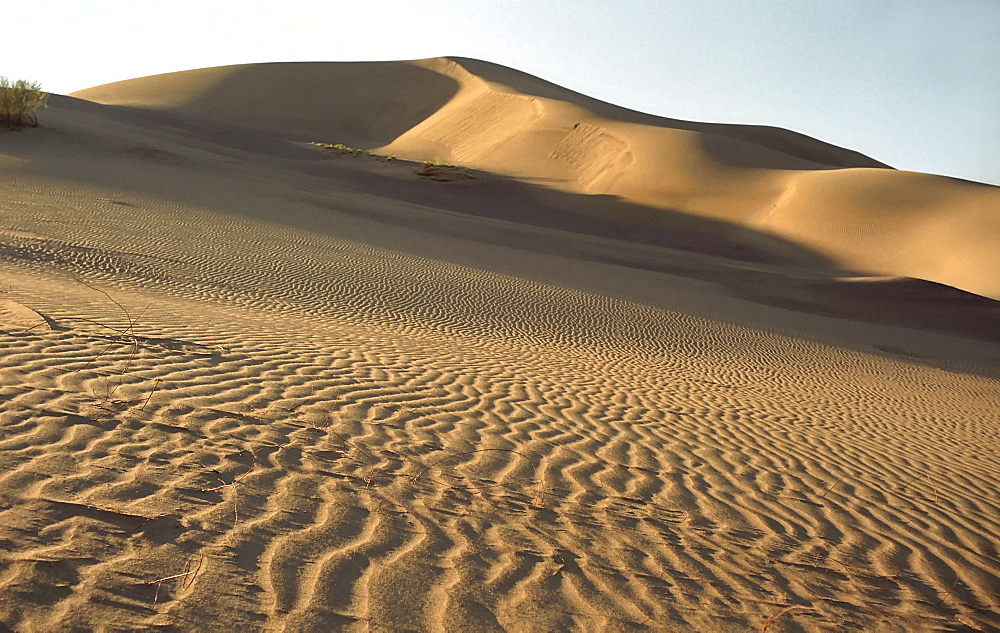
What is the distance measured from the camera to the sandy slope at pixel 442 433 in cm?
347

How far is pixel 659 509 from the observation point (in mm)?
4977

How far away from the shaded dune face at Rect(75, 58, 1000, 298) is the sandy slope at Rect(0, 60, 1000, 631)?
38.5 feet

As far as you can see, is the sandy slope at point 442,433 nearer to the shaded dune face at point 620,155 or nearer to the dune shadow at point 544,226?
the dune shadow at point 544,226

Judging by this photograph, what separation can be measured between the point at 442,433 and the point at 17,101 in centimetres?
2737

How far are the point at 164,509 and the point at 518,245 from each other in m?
20.8

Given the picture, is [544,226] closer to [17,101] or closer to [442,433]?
[17,101]

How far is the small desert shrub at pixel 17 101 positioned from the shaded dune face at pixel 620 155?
870 inches

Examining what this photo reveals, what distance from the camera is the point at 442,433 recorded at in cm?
589

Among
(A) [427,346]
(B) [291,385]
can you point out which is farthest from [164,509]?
(A) [427,346]

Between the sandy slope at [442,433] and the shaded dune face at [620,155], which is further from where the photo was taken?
the shaded dune face at [620,155]

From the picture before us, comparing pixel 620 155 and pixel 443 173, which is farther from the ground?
pixel 620 155

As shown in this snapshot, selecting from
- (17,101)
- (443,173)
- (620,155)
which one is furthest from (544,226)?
(17,101)

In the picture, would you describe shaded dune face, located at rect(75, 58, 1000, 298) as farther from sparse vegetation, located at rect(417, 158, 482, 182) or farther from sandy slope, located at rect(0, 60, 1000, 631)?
sandy slope, located at rect(0, 60, 1000, 631)

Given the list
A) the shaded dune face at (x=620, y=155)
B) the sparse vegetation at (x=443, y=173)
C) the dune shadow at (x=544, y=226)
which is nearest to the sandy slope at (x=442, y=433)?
the dune shadow at (x=544, y=226)
